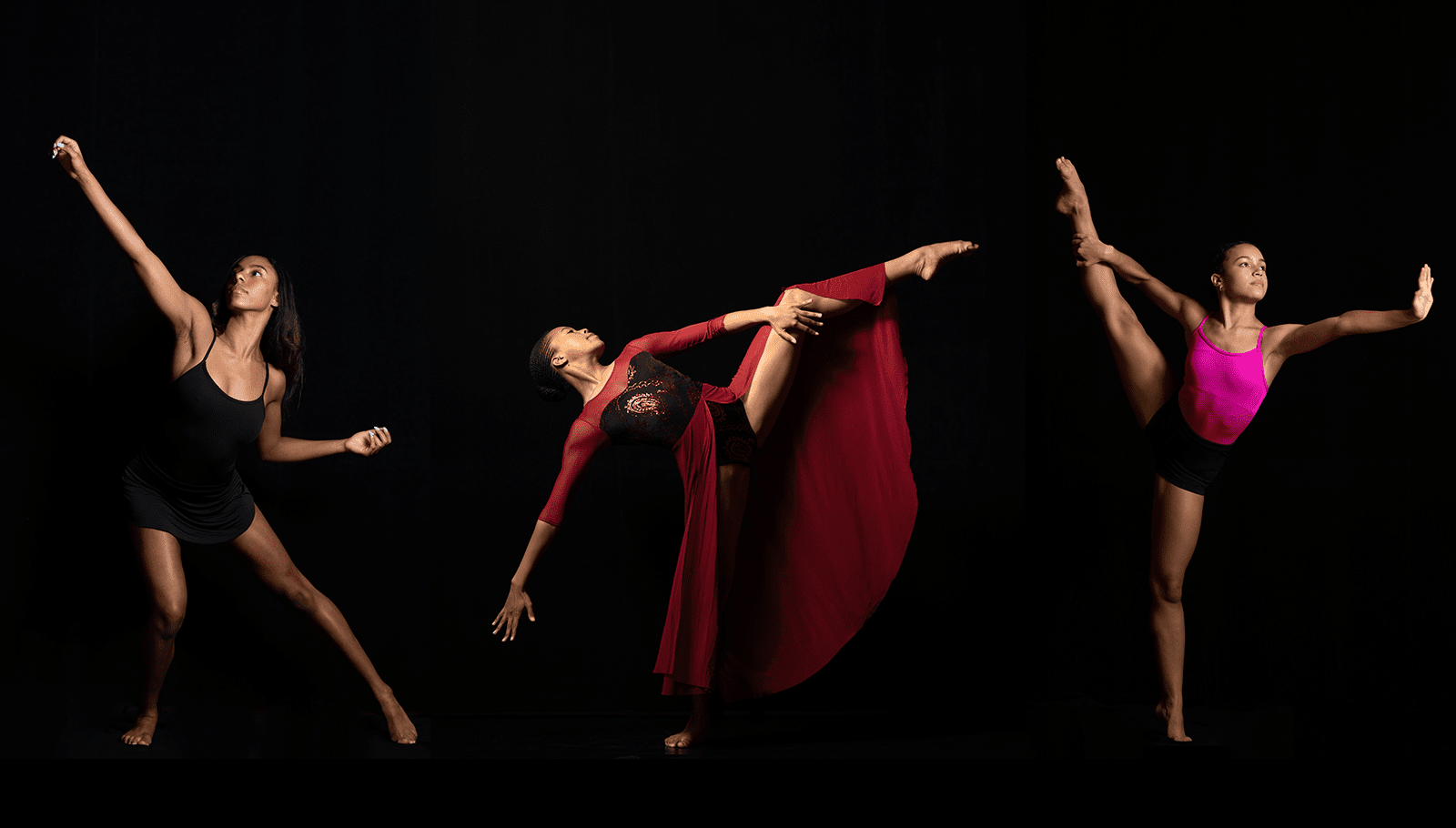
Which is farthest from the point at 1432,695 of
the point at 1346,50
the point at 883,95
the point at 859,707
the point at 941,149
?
the point at 883,95

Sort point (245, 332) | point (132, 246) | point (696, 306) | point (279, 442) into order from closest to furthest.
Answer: point (132, 246)
point (245, 332)
point (279, 442)
point (696, 306)

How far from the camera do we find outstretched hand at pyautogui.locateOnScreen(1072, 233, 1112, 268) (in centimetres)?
391

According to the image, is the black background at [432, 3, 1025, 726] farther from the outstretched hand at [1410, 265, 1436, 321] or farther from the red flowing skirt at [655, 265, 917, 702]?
the outstretched hand at [1410, 265, 1436, 321]

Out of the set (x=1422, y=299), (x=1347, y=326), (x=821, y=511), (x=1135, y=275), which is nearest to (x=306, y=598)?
(x=821, y=511)

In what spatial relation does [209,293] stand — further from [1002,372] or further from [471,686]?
[1002,372]

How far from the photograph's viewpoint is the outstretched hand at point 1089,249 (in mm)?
3912

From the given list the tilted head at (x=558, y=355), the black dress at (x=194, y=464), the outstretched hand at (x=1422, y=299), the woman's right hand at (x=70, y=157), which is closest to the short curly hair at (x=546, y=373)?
the tilted head at (x=558, y=355)

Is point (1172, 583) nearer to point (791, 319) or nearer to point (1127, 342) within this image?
point (1127, 342)

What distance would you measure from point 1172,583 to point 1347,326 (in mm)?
1095

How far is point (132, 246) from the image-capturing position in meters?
3.61

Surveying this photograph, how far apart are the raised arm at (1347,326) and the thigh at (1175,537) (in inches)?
24.2

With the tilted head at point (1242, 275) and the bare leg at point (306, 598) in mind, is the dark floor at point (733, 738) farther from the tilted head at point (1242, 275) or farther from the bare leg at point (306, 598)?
the tilted head at point (1242, 275)

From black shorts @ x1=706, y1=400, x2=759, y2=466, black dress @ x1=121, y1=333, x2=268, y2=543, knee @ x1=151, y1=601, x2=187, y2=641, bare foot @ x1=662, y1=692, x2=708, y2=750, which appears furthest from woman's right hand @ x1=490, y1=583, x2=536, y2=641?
knee @ x1=151, y1=601, x2=187, y2=641

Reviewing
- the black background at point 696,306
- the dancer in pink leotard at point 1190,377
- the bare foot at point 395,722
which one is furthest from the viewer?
the black background at point 696,306
